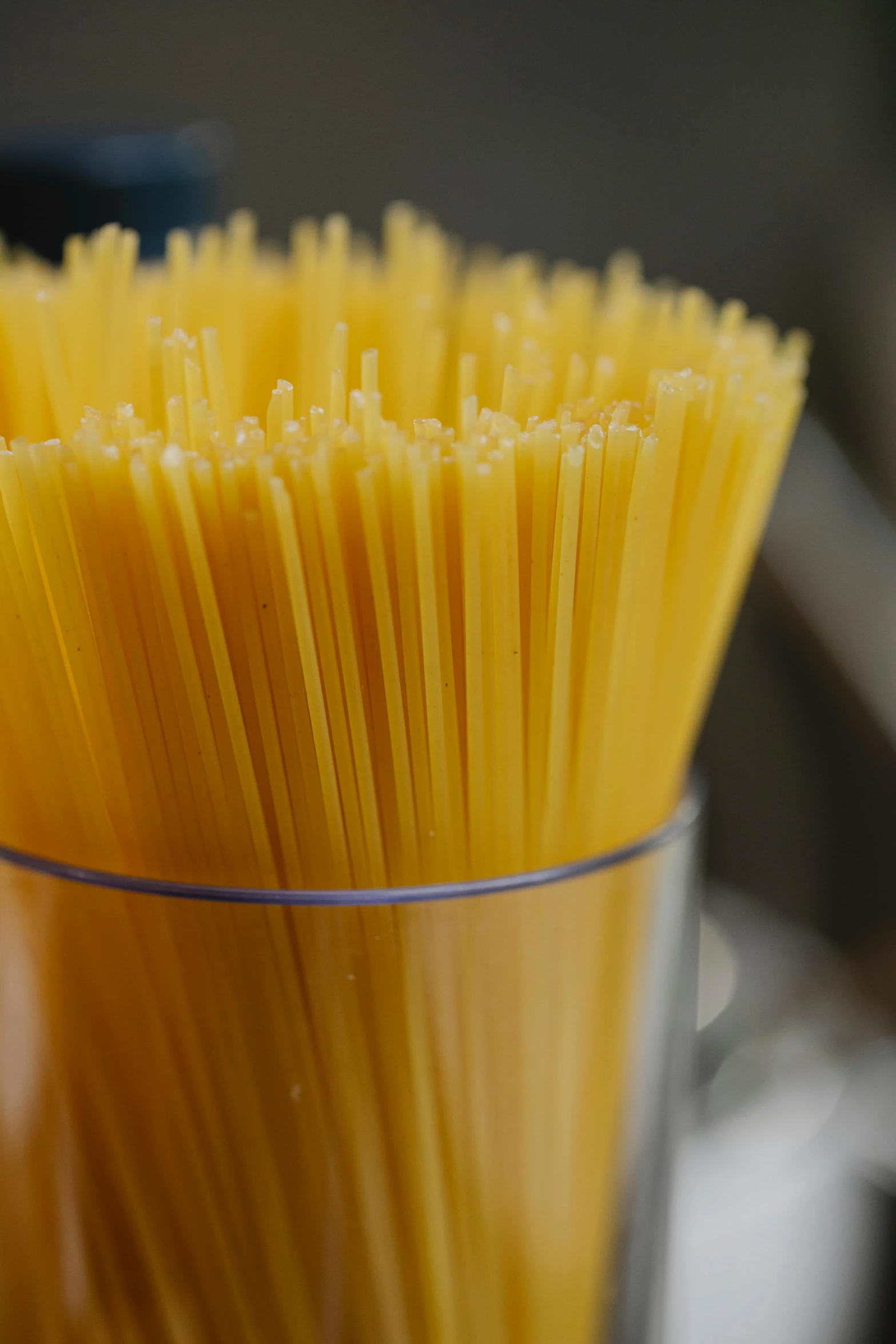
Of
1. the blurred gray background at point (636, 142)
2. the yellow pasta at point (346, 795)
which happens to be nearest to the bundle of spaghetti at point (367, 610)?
the yellow pasta at point (346, 795)

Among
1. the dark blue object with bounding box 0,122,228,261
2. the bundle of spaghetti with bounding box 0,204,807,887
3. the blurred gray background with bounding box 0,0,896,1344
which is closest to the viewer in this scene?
the bundle of spaghetti with bounding box 0,204,807,887

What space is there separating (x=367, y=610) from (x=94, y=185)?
0.70 ft

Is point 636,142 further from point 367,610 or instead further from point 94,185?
point 367,610

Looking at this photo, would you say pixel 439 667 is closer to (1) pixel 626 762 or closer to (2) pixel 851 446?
(1) pixel 626 762

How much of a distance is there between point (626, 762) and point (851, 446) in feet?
1.55

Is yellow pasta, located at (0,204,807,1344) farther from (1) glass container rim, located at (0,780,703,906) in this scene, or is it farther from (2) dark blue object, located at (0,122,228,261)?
(2) dark blue object, located at (0,122,228,261)

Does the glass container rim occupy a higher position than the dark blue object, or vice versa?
the dark blue object

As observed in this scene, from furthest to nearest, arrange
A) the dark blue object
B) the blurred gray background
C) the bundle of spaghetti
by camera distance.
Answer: the blurred gray background
the dark blue object
the bundle of spaghetti

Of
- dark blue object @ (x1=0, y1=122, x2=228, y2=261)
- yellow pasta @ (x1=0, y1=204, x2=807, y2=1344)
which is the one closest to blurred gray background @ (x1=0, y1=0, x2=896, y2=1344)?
dark blue object @ (x1=0, y1=122, x2=228, y2=261)

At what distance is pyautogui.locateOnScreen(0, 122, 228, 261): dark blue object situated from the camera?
336 millimetres

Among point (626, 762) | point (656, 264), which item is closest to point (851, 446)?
point (656, 264)

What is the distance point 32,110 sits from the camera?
54cm

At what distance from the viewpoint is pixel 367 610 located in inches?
7.2

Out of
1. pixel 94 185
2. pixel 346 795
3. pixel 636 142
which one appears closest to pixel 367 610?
Answer: pixel 346 795
